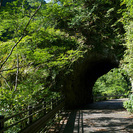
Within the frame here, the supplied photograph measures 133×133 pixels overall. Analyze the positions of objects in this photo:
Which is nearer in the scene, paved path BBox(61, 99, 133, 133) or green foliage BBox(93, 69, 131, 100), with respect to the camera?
paved path BBox(61, 99, 133, 133)

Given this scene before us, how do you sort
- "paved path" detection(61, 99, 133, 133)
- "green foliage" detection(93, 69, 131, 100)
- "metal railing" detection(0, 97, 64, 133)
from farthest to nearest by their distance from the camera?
"green foliage" detection(93, 69, 131, 100) < "paved path" detection(61, 99, 133, 133) < "metal railing" detection(0, 97, 64, 133)

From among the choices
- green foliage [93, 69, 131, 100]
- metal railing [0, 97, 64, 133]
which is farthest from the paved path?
green foliage [93, 69, 131, 100]

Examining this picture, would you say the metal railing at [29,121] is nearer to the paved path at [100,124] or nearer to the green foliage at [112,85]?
the paved path at [100,124]

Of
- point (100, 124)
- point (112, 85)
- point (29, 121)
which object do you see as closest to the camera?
point (29, 121)

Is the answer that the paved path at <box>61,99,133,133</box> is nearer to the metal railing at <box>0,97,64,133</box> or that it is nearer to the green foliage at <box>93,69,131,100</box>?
the metal railing at <box>0,97,64,133</box>

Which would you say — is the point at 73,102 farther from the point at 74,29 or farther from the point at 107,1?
the point at 107,1

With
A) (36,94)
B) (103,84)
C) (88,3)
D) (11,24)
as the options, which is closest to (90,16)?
(88,3)

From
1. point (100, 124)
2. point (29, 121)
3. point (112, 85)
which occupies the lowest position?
point (100, 124)

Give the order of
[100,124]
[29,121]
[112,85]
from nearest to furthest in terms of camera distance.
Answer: [29,121]
[100,124]
[112,85]

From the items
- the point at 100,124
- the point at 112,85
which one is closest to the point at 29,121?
the point at 100,124

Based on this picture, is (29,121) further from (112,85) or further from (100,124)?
(112,85)

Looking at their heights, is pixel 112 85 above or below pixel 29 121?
below

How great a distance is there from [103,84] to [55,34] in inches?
946

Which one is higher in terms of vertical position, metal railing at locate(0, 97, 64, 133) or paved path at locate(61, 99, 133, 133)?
metal railing at locate(0, 97, 64, 133)
